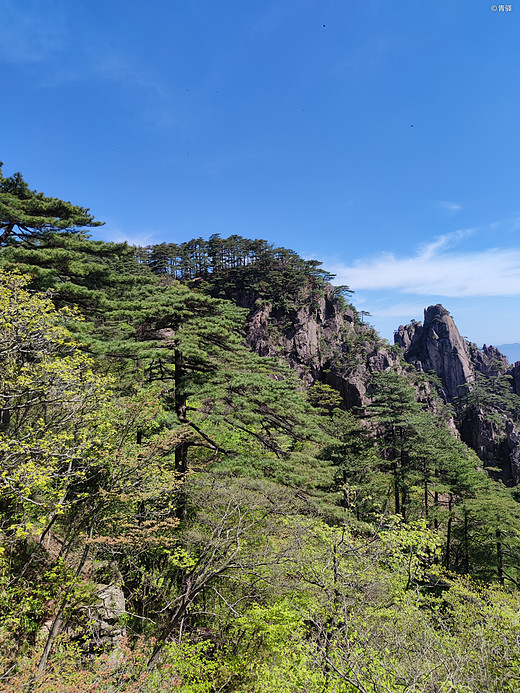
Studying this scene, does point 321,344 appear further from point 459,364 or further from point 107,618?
point 107,618

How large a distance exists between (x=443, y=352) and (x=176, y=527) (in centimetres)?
8245

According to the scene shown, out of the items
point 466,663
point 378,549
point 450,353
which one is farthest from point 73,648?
point 450,353

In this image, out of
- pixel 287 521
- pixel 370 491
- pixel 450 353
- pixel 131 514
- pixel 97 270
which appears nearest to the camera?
pixel 131 514

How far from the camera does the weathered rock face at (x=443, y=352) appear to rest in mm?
76562

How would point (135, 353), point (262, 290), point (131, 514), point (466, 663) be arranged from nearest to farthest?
point (466, 663) < point (131, 514) < point (135, 353) < point (262, 290)

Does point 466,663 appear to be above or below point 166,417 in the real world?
below

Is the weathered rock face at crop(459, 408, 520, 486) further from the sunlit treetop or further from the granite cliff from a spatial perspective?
the sunlit treetop

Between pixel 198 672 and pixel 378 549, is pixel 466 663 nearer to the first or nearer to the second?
pixel 378 549

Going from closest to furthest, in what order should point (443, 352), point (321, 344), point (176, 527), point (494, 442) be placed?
point (176, 527) → point (494, 442) → point (321, 344) → point (443, 352)

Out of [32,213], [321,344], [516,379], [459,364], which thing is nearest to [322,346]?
[321,344]

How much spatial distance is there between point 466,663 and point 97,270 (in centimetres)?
1708

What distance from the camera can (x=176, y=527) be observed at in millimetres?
10844

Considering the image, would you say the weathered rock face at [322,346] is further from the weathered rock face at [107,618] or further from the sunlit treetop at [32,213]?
the weathered rock face at [107,618]

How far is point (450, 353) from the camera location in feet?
256
